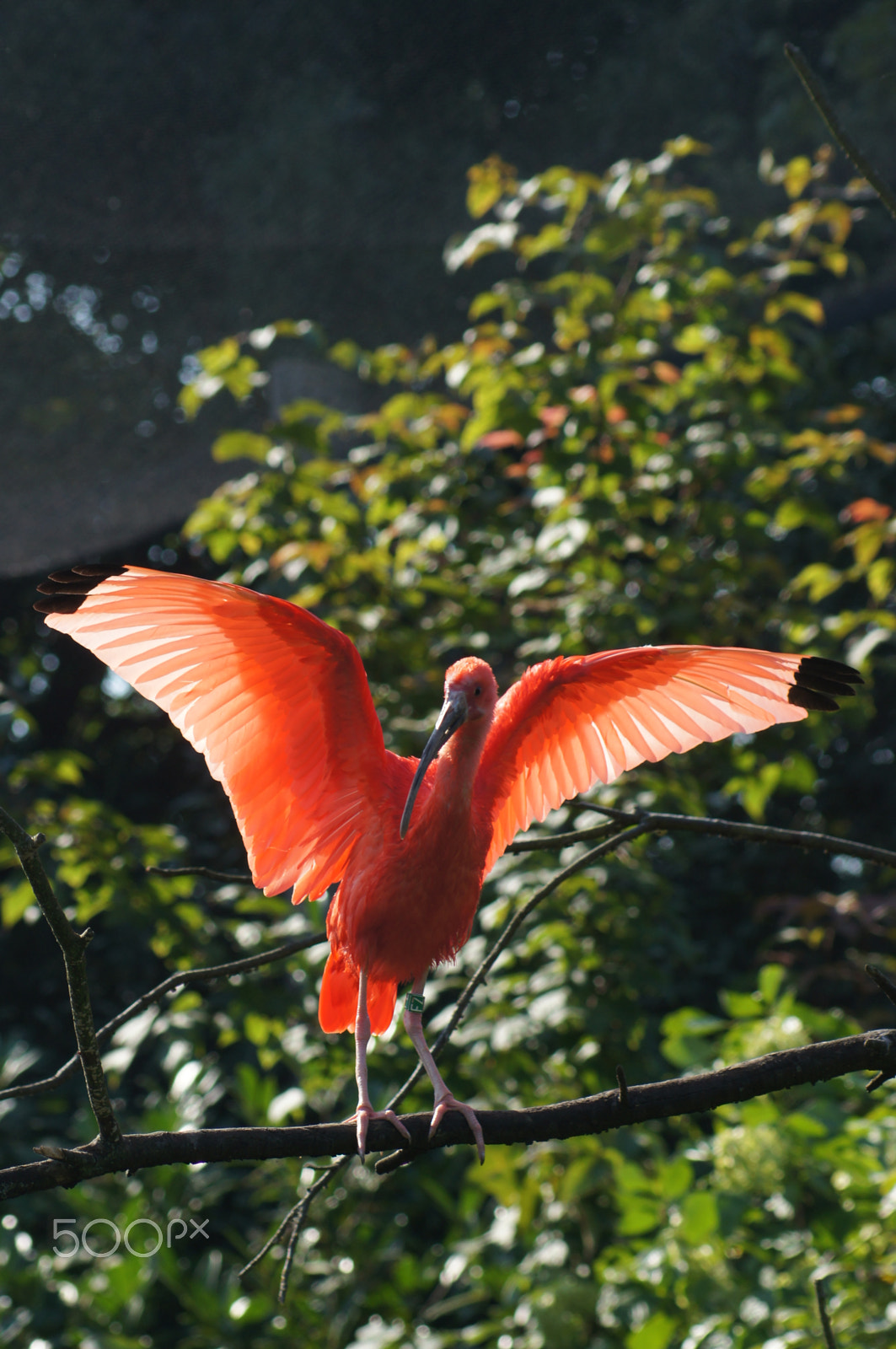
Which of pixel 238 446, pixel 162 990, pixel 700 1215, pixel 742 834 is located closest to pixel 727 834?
pixel 742 834

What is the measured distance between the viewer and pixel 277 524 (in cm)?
306

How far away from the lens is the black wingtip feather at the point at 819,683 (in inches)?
66.5

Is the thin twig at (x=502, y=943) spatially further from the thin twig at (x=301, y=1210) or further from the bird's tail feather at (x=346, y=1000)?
the bird's tail feather at (x=346, y=1000)

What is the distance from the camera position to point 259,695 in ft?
5.40

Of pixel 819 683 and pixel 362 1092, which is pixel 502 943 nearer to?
pixel 362 1092

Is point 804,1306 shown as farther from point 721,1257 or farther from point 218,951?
point 218,951

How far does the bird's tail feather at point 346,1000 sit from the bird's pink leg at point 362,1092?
41 millimetres

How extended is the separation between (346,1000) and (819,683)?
2.90 feet

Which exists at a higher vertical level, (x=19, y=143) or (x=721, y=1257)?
(x=19, y=143)

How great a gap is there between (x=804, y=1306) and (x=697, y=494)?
6.40 ft

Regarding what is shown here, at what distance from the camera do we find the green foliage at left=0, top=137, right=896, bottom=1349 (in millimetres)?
2383

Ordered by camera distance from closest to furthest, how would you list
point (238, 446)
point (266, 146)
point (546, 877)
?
point (546, 877), point (238, 446), point (266, 146)

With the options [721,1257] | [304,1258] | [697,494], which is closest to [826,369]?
[697,494]

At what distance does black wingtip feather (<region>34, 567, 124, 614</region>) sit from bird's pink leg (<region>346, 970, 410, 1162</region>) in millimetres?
654
